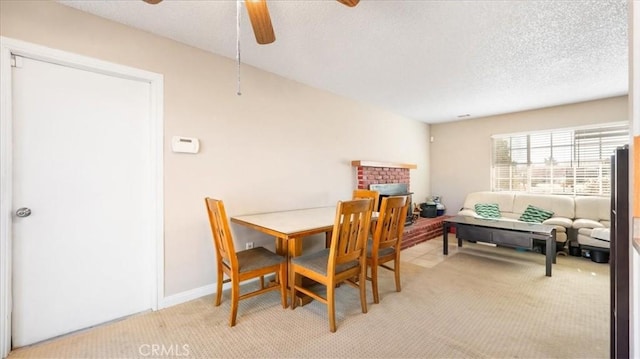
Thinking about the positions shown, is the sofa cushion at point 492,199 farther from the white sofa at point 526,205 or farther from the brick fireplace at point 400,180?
the brick fireplace at point 400,180

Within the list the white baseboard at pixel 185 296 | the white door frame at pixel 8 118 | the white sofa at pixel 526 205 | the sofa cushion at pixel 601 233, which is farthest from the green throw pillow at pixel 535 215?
the white door frame at pixel 8 118

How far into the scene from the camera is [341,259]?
2.05m

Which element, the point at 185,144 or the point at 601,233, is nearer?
the point at 185,144

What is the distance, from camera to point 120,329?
2021 millimetres

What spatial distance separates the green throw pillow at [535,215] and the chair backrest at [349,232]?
11.7 ft

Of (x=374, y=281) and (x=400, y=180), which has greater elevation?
(x=400, y=180)

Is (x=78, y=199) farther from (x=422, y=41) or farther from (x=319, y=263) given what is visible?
(x=422, y=41)

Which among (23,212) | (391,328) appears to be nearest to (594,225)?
(391,328)

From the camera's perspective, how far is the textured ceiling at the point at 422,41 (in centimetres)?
190

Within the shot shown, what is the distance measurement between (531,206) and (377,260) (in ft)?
11.8

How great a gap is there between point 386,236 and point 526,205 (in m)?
3.52

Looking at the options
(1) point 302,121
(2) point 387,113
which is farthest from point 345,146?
(2) point 387,113

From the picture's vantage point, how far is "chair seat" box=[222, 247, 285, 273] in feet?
7.04

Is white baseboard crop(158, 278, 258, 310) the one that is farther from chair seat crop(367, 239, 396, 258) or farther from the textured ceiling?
the textured ceiling
